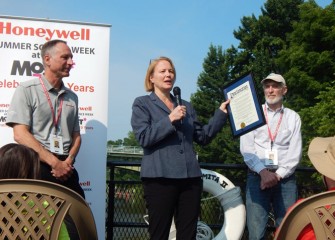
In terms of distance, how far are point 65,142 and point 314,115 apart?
65.6ft

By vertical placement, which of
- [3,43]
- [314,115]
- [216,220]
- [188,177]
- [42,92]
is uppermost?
[314,115]

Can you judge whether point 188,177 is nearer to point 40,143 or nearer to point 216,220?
point 40,143

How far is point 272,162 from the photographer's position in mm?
4527

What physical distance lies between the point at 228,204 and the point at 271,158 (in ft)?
2.84

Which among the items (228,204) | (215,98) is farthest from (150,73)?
(215,98)

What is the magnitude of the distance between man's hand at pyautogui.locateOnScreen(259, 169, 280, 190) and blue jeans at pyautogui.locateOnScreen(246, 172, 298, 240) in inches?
4.8

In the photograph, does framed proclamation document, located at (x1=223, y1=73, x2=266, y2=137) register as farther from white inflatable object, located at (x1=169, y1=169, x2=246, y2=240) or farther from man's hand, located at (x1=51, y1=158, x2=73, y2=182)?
man's hand, located at (x1=51, y1=158, x2=73, y2=182)

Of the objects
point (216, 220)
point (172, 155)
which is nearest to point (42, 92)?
point (172, 155)

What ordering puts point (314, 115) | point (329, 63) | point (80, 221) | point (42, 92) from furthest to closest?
1. point (329, 63)
2. point (314, 115)
3. point (42, 92)
4. point (80, 221)

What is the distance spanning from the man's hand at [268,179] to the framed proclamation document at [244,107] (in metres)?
0.46

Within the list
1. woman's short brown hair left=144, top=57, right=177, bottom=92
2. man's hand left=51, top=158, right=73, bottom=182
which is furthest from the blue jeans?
man's hand left=51, top=158, right=73, bottom=182

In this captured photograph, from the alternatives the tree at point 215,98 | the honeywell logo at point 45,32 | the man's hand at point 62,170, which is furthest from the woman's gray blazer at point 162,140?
the tree at point 215,98

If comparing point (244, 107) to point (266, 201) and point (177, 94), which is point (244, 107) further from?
point (266, 201)

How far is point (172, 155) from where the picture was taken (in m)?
3.79
